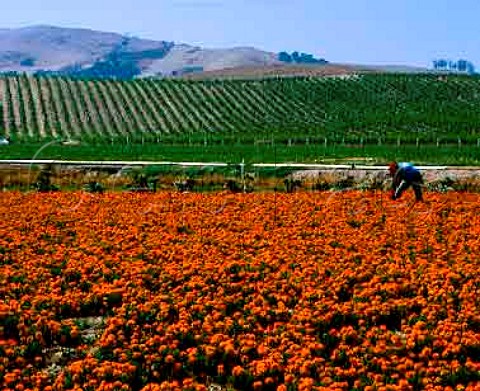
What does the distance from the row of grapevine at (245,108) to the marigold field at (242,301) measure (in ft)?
151

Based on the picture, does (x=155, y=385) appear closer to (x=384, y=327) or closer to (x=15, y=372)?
(x=15, y=372)

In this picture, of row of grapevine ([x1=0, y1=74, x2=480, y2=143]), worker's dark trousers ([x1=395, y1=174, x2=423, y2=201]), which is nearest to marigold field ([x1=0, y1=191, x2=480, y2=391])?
worker's dark trousers ([x1=395, y1=174, x2=423, y2=201])

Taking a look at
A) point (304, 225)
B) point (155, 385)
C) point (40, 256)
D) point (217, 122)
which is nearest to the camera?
point (155, 385)

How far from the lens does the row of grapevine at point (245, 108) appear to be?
7906 cm

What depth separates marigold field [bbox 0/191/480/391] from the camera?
10.1 metres

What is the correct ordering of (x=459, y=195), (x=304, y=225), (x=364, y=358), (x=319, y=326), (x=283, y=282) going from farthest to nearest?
(x=459, y=195) < (x=304, y=225) < (x=283, y=282) < (x=319, y=326) < (x=364, y=358)

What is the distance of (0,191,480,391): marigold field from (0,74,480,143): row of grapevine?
151 feet

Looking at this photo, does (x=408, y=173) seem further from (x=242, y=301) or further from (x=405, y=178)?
(x=242, y=301)

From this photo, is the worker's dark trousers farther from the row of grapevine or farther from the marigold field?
the row of grapevine

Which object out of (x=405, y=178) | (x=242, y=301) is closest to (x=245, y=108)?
(x=405, y=178)

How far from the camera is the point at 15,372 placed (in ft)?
32.8

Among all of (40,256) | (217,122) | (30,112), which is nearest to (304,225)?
(40,256)

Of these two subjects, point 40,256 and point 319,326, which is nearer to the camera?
point 319,326

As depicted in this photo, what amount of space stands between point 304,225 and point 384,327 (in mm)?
8800
